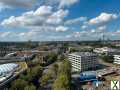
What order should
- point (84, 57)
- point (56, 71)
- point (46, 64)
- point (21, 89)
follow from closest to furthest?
point (21, 89) < point (56, 71) < point (84, 57) < point (46, 64)

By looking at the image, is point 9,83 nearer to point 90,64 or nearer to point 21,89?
point 21,89

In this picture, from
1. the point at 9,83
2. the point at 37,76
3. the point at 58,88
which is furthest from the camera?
the point at 37,76

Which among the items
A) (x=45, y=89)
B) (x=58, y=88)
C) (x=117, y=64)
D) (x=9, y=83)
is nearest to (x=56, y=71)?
(x=45, y=89)

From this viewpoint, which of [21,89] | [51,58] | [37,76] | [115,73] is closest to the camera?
[21,89]

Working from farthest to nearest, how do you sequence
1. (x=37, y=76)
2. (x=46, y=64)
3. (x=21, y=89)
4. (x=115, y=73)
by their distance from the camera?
(x=46, y=64) → (x=115, y=73) → (x=37, y=76) → (x=21, y=89)

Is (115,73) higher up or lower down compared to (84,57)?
lower down

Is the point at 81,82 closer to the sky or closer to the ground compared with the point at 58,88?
closer to the ground

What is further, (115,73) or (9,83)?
(115,73)

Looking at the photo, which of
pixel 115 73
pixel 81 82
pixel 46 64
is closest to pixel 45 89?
pixel 81 82

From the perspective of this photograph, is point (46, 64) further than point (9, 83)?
Yes

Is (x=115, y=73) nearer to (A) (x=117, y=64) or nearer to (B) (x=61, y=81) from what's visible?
(A) (x=117, y=64)
